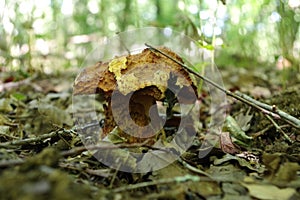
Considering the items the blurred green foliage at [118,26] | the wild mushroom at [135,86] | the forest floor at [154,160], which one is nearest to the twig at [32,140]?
the forest floor at [154,160]

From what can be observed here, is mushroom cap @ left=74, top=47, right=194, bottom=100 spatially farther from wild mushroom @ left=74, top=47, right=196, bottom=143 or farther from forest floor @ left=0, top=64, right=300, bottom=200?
forest floor @ left=0, top=64, right=300, bottom=200

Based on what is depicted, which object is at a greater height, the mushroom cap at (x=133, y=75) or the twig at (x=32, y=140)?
the mushroom cap at (x=133, y=75)

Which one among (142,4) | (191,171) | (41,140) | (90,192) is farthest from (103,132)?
(142,4)

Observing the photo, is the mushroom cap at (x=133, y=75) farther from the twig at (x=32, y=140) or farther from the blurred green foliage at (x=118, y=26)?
the blurred green foliage at (x=118, y=26)

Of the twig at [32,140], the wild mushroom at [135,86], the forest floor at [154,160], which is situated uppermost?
the wild mushroom at [135,86]

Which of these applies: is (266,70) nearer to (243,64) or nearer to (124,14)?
(243,64)

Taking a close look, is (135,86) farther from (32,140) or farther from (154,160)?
(32,140)
